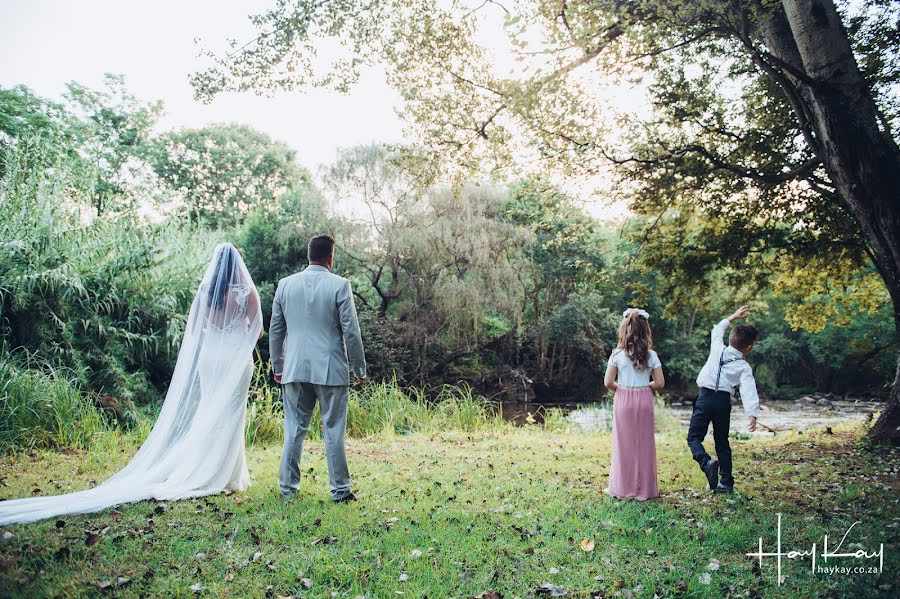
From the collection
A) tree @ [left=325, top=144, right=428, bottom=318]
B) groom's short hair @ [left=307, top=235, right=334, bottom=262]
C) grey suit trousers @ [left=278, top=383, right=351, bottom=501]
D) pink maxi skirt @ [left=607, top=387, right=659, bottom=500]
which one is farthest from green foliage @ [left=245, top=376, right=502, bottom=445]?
tree @ [left=325, top=144, right=428, bottom=318]

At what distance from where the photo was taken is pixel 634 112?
895 cm

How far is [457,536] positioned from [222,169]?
109ft

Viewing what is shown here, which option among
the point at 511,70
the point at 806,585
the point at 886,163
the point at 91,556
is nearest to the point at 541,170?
the point at 511,70

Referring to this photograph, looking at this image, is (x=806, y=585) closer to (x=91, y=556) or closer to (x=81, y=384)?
(x=91, y=556)

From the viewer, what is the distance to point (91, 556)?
3730 millimetres

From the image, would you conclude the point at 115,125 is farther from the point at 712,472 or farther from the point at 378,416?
the point at 712,472

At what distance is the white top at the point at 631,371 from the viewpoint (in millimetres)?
5586

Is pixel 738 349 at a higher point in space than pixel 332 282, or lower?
lower

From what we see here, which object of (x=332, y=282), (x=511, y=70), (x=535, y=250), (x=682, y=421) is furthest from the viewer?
(x=535, y=250)

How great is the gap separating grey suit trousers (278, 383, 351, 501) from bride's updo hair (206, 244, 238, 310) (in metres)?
1.12

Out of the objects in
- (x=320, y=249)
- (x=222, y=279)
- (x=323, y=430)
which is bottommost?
(x=323, y=430)

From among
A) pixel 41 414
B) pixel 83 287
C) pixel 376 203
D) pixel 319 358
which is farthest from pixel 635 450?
pixel 376 203

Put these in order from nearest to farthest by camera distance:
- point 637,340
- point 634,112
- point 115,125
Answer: point 637,340 < point 634,112 < point 115,125

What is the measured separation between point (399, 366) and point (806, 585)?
15.7 metres
